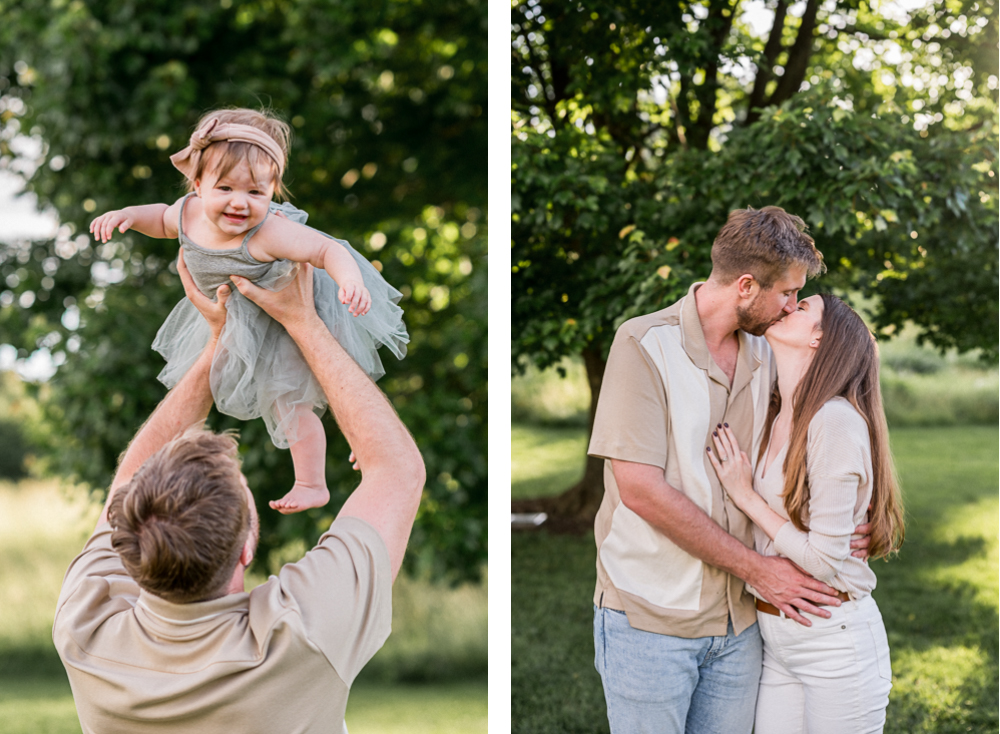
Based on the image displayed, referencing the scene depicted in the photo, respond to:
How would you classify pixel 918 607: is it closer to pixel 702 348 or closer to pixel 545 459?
pixel 545 459

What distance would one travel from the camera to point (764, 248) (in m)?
1.65

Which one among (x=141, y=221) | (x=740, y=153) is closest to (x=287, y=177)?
(x=740, y=153)

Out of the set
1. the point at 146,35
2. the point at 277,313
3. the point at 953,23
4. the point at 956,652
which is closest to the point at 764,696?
the point at 277,313

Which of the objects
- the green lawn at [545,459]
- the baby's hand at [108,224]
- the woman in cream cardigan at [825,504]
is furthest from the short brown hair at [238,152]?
the green lawn at [545,459]

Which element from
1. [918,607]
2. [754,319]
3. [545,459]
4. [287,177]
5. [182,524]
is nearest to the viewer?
[182,524]

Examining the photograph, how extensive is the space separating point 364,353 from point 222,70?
11.8 ft

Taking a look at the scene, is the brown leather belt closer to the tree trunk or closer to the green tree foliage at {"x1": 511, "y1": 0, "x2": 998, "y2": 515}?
the green tree foliage at {"x1": 511, "y1": 0, "x2": 998, "y2": 515}

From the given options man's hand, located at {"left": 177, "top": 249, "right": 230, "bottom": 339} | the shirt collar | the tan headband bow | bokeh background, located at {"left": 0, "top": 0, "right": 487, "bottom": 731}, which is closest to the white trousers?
the shirt collar

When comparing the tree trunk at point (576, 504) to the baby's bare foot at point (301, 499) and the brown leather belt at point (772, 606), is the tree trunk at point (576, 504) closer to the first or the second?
the brown leather belt at point (772, 606)

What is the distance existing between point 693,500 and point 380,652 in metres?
4.14

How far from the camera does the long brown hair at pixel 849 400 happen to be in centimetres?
163

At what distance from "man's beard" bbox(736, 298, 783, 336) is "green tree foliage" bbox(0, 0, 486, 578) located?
2876 millimetres

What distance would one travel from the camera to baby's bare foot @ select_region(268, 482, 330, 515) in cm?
157

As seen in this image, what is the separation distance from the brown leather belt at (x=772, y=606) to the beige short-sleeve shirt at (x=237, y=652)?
89 centimetres
